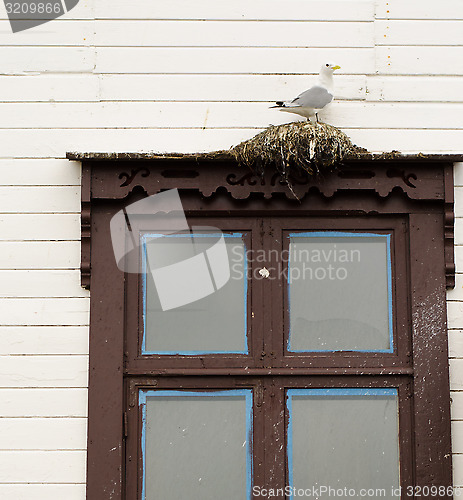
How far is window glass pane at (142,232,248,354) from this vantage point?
4.07 meters

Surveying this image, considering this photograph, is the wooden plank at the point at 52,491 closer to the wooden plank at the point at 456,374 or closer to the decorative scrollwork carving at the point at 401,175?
the wooden plank at the point at 456,374

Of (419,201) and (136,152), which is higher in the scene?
(136,152)

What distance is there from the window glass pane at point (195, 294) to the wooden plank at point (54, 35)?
1.20 metres

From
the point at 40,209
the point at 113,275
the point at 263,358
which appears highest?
the point at 40,209

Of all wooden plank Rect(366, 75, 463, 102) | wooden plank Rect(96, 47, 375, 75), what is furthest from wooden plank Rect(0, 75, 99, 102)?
wooden plank Rect(366, 75, 463, 102)

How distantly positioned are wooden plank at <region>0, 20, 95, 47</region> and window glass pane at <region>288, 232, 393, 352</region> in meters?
1.65

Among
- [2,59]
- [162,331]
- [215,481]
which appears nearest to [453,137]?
[162,331]

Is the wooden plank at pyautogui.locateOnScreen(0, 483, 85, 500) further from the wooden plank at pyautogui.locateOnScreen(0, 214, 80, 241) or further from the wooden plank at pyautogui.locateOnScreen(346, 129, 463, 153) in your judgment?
the wooden plank at pyautogui.locateOnScreen(346, 129, 463, 153)

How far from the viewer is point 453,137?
419 cm

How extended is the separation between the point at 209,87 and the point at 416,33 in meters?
1.23

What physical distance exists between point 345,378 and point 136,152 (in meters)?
1.68

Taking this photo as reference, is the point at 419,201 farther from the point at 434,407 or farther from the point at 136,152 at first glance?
the point at 136,152

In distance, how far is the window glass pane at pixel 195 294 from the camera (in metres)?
4.07

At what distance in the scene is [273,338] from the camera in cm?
405
